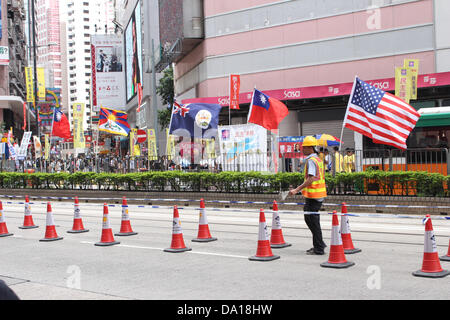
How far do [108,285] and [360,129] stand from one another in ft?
37.9

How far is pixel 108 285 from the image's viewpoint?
317 inches

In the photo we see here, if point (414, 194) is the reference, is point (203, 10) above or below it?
above

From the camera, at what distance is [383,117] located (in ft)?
56.7

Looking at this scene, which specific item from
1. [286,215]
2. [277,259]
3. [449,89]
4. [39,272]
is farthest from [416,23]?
[39,272]

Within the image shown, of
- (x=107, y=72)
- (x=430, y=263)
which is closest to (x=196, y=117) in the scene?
(x=430, y=263)

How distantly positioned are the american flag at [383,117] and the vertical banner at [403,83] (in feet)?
26.3

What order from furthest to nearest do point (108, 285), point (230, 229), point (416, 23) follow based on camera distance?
point (416, 23) → point (230, 229) → point (108, 285)

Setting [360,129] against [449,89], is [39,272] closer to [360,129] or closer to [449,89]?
[360,129]

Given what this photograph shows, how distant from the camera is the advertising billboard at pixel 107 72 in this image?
97.8 meters

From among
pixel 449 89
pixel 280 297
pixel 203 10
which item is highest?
pixel 203 10

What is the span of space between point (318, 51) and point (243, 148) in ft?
49.1

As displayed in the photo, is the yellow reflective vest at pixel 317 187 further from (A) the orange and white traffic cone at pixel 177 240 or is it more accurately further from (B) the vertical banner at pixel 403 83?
(B) the vertical banner at pixel 403 83

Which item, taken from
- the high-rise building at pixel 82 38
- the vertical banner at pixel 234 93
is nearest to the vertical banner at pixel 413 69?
the vertical banner at pixel 234 93

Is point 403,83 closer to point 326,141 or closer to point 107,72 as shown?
point 326,141
